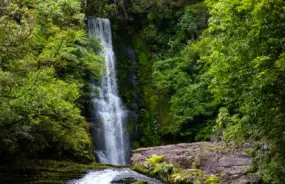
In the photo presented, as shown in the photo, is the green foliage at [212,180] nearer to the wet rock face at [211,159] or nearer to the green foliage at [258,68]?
the wet rock face at [211,159]

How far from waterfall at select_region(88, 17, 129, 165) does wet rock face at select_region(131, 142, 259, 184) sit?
17.7 ft

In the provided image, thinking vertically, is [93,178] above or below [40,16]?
below

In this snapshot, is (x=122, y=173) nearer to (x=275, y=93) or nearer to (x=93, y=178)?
(x=93, y=178)

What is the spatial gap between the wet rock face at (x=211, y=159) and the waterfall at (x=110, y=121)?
5.38 meters

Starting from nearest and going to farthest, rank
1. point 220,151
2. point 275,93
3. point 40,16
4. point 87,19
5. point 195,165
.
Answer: point 275,93 → point 195,165 → point 220,151 → point 40,16 → point 87,19

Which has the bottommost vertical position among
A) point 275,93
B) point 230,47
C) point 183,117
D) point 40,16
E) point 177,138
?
point 177,138

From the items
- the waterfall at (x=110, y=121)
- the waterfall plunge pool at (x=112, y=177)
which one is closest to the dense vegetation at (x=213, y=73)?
the waterfall at (x=110, y=121)

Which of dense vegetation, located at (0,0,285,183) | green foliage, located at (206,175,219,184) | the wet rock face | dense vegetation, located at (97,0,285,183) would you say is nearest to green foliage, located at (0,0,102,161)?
dense vegetation, located at (0,0,285,183)

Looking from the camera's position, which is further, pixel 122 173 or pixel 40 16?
pixel 40 16

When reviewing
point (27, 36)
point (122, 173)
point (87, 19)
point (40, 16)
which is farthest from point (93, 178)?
point (87, 19)

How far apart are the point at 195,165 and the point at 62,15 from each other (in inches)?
475

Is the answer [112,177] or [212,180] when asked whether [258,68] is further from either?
[112,177]

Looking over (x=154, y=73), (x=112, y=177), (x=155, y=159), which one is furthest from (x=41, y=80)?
(x=154, y=73)

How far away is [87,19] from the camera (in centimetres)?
2870
